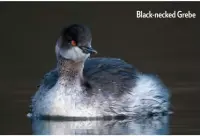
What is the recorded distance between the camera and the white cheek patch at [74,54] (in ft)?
42.6

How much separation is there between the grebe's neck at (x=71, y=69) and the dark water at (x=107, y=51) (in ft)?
2.88

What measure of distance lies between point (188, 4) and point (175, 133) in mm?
9184

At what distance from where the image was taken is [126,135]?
38.2ft

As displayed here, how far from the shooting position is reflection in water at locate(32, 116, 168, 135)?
11.9 meters

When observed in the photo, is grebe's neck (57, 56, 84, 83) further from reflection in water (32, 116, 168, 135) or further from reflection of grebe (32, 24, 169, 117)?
reflection in water (32, 116, 168, 135)

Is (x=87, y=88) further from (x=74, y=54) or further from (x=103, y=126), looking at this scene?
(x=103, y=126)

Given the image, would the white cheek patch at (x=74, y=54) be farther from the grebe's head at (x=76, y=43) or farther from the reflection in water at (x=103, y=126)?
the reflection in water at (x=103, y=126)

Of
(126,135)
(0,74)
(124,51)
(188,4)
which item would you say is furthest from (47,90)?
(188,4)

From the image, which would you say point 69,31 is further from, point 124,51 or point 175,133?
point 124,51

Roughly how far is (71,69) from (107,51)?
5939mm

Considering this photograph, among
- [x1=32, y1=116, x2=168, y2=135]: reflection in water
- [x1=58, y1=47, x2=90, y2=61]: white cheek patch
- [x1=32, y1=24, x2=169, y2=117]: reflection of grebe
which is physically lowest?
[x1=32, y1=116, x2=168, y2=135]: reflection in water

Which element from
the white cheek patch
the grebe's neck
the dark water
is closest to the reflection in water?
the dark water

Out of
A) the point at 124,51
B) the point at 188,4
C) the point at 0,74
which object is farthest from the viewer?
the point at 188,4

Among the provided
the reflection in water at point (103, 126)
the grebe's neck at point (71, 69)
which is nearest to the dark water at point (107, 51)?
the reflection in water at point (103, 126)
